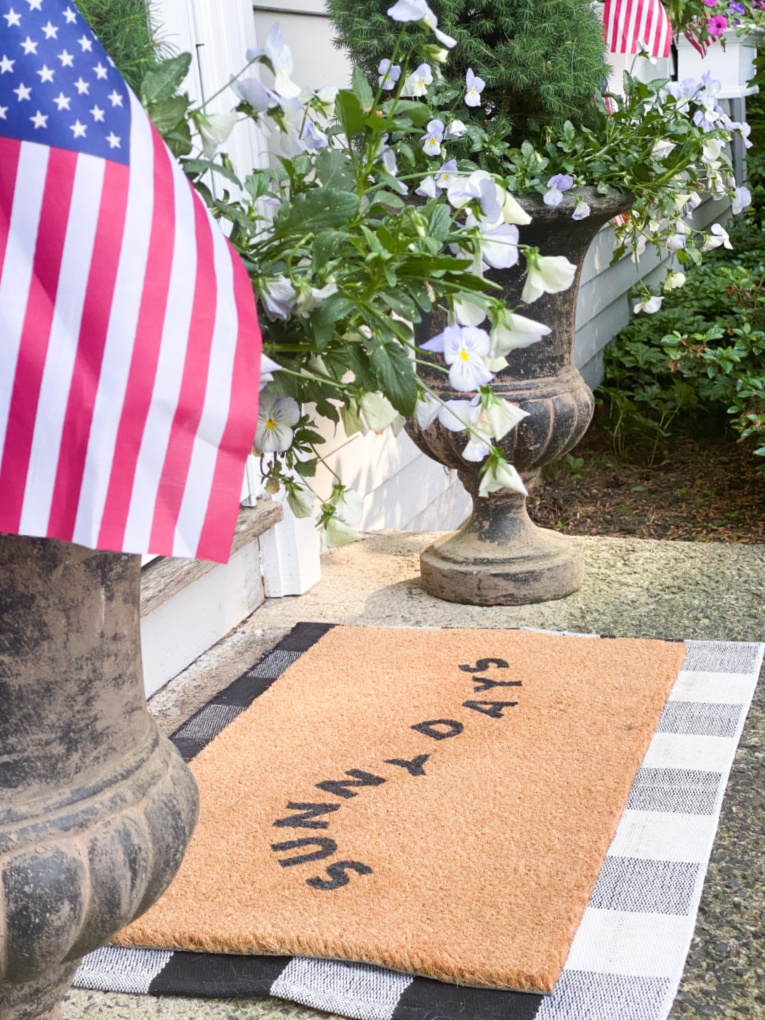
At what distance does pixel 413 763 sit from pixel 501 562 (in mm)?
874

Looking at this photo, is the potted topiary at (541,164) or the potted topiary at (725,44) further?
the potted topiary at (725,44)

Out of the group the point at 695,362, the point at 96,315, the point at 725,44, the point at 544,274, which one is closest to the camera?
the point at 96,315

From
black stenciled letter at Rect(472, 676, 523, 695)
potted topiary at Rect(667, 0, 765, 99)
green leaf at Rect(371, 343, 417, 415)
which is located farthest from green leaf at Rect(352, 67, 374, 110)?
potted topiary at Rect(667, 0, 765, 99)

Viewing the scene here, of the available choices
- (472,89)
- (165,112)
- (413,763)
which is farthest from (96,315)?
(472,89)

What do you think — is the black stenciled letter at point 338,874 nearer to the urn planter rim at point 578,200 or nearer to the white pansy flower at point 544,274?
the white pansy flower at point 544,274

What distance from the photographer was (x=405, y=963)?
1.48 m

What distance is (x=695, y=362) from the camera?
4020 mm

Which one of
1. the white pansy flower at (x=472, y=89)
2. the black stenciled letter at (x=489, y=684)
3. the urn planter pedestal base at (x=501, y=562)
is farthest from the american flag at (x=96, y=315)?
the urn planter pedestal base at (x=501, y=562)

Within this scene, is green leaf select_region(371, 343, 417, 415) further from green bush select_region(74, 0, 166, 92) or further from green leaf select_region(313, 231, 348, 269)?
green bush select_region(74, 0, 166, 92)

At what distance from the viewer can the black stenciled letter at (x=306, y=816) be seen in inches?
72.6

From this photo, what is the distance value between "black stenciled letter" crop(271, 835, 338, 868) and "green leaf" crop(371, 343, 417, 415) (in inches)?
37.9

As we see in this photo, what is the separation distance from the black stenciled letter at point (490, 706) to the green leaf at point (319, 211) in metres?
1.37

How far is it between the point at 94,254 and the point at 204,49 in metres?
1.95

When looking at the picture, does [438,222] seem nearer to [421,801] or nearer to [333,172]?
[333,172]
